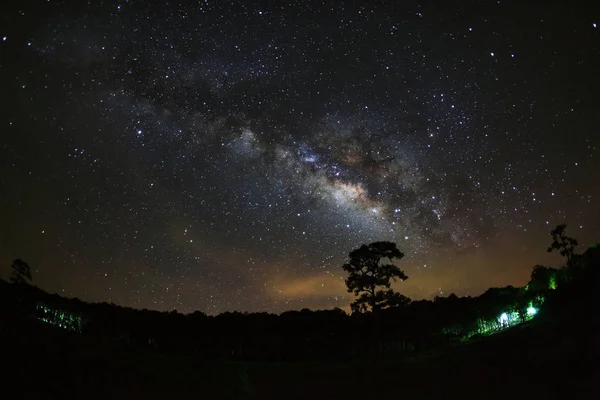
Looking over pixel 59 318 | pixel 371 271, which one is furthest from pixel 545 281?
pixel 59 318

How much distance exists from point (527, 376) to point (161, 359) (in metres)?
19.6

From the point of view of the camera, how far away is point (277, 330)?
34.6 metres

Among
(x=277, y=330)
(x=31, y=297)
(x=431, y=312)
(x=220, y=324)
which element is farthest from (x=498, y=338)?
(x=31, y=297)

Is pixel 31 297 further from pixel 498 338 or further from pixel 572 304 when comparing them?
pixel 572 304

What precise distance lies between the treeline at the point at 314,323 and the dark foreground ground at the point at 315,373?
3287 millimetres

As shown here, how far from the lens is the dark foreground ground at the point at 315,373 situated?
66.9 feet

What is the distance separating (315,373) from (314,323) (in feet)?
30.2

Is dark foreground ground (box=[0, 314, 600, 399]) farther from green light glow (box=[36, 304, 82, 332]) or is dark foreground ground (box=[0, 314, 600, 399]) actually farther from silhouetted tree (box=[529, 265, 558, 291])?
silhouetted tree (box=[529, 265, 558, 291])

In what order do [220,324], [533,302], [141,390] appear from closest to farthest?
1. [141,390]
2. [533,302]
3. [220,324]

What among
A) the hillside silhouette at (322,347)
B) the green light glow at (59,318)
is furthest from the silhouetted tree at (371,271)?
the green light glow at (59,318)

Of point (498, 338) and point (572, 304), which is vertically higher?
point (572, 304)

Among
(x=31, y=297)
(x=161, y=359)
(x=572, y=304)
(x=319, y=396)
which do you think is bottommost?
(x=319, y=396)

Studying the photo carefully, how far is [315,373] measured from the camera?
2611cm

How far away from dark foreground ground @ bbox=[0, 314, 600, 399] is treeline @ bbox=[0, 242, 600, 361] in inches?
129
